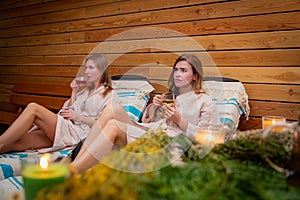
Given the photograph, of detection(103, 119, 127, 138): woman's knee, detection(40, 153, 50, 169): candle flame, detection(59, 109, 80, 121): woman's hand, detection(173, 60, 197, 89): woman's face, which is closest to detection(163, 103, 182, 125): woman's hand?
detection(173, 60, 197, 89): woman's face

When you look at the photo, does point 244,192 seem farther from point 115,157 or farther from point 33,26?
point 33,26

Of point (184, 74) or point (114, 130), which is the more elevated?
point (184, 74)

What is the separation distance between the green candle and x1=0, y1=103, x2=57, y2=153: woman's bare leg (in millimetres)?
1272

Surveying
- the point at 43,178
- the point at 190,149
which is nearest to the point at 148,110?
the point at 190,149

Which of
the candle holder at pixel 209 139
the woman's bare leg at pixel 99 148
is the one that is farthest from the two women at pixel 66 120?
the candle holder at pixel 209 139

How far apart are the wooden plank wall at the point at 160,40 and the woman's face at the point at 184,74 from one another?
0.43 meters

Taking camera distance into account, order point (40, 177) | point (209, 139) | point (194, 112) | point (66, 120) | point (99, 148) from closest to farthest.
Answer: point (40, 177) < point (209, 139) < point (99, 148) < point (194, 112) < point (66, 120)

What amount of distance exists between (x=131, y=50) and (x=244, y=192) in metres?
2.39

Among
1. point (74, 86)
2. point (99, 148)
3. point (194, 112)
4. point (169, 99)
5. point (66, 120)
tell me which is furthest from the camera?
point (74, 86)

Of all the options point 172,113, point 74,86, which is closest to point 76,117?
point 74,86

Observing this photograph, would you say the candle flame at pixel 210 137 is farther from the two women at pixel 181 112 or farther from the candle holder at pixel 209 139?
the two women at pixel 181 112

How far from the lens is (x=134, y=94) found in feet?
8.70

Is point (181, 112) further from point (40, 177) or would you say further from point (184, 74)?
point (40, 177)

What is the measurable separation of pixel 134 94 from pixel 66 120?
63 cm
